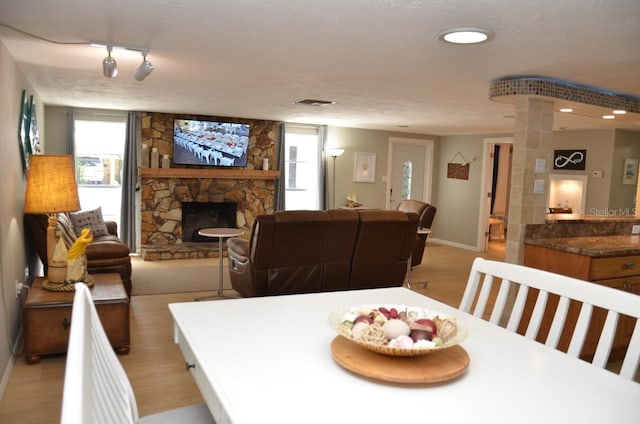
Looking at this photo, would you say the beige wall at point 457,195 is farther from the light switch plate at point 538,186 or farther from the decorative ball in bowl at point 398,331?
the decorative ball in bowl at point 398,331

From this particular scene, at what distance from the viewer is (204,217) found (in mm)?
7863

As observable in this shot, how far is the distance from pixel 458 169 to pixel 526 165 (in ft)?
17.8

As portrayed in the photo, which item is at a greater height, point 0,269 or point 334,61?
point 334,61

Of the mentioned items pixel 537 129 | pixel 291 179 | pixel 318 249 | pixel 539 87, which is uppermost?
pixel 539 87

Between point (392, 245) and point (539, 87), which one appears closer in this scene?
point (539, 87)

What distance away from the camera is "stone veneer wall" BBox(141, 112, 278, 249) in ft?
24.2

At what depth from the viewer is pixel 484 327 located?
1690 millimetres

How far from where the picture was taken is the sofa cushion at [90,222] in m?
5.47

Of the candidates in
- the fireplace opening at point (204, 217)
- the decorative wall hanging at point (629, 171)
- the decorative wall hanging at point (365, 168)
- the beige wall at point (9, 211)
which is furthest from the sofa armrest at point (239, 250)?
the decorative wall hanging at point (629, 171)

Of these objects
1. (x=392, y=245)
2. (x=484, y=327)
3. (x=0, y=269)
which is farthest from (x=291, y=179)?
(x=484, y=327)

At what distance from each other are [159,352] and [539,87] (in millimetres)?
3433

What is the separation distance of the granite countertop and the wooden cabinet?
1.3 inches

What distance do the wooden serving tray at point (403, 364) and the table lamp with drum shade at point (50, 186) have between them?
2.60 metres

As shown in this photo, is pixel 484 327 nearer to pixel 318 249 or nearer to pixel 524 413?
pixel 524 413
